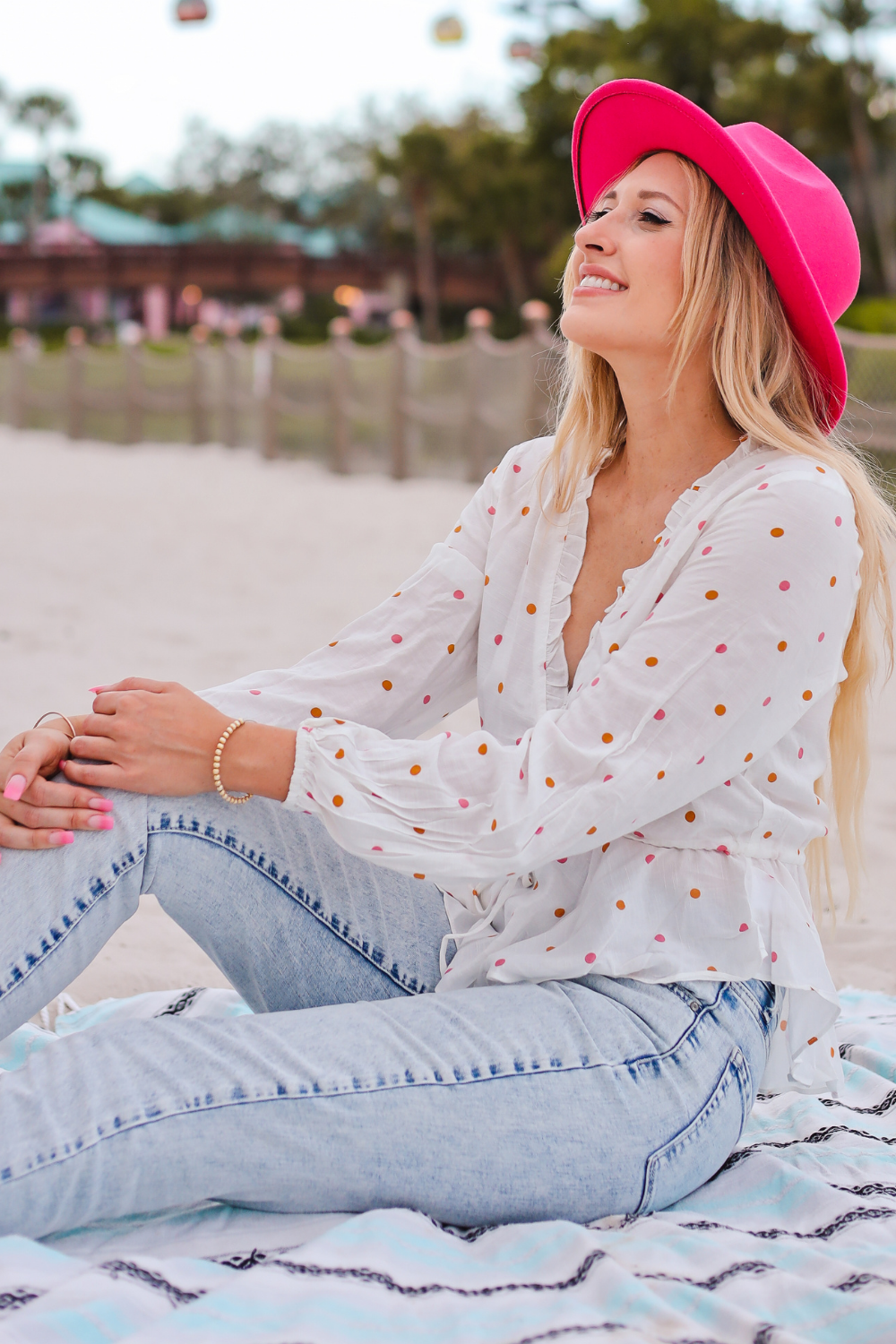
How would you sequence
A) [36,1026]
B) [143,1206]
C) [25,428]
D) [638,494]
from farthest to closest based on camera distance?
[25,428], [36,1026], [638,494], [143,1206]

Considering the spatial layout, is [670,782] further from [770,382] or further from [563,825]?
[770,382]

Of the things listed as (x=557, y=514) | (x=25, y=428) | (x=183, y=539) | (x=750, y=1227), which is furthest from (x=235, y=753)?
(x=25, y=428)

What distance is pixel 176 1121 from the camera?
1.50 meters

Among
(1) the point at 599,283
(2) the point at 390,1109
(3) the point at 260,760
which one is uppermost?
(1) the point at 599,283

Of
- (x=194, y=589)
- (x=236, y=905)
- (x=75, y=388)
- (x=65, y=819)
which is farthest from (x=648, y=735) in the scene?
(x=75, y=388)

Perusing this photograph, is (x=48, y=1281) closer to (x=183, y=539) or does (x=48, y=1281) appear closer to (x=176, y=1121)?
(x=176, y=1121)

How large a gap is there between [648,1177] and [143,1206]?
0.61m

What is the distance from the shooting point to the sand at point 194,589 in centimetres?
308

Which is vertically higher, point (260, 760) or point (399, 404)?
point (399, 404)

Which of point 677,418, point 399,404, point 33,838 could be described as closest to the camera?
point 33,838

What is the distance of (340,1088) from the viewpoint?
154 cm

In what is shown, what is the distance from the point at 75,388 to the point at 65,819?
63.2 feet

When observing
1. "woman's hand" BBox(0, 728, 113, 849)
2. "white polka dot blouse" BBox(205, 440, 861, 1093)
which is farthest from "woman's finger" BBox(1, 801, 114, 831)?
"white polka dot blouse" BBox(205, 440, 861, 1093)

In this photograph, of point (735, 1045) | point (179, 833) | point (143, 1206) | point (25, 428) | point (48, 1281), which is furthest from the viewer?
point (25, 428)
